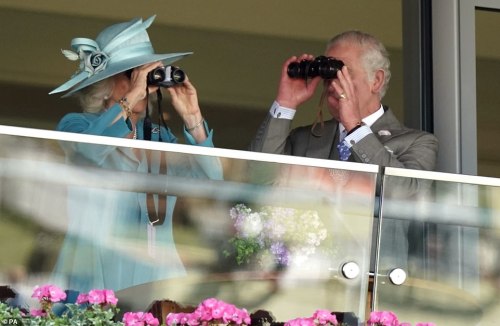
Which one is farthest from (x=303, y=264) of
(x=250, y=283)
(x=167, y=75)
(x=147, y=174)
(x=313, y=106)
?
(x=313, y=106)

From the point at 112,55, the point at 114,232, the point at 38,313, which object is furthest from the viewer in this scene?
the point at 112,55

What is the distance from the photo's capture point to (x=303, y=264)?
4035 millimetres

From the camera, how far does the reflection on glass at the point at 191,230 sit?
3.84 meters

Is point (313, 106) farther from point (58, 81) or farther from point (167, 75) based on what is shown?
point (167, 75)

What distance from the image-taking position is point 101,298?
12.6ft

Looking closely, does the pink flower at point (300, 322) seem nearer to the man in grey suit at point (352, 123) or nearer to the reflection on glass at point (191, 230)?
the reflection on glass at point (191, 230)

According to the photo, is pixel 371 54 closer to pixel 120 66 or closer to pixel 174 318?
pixel 120 66

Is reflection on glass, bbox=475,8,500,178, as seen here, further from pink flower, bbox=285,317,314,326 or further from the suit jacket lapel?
pink flower, bbox=285,317,314,326

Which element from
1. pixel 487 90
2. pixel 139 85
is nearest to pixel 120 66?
pixel 139 85

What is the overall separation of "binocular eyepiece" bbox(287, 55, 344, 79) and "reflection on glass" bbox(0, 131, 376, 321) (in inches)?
34.6

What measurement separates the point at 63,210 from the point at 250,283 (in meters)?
0.57

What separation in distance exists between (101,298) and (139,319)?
0.40ft

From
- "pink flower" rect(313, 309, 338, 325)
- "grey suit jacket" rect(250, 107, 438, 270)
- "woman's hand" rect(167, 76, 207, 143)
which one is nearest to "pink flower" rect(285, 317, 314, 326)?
"pink flower" rect(313, 309, 338, 325)

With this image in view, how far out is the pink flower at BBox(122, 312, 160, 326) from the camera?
382 centimetres
